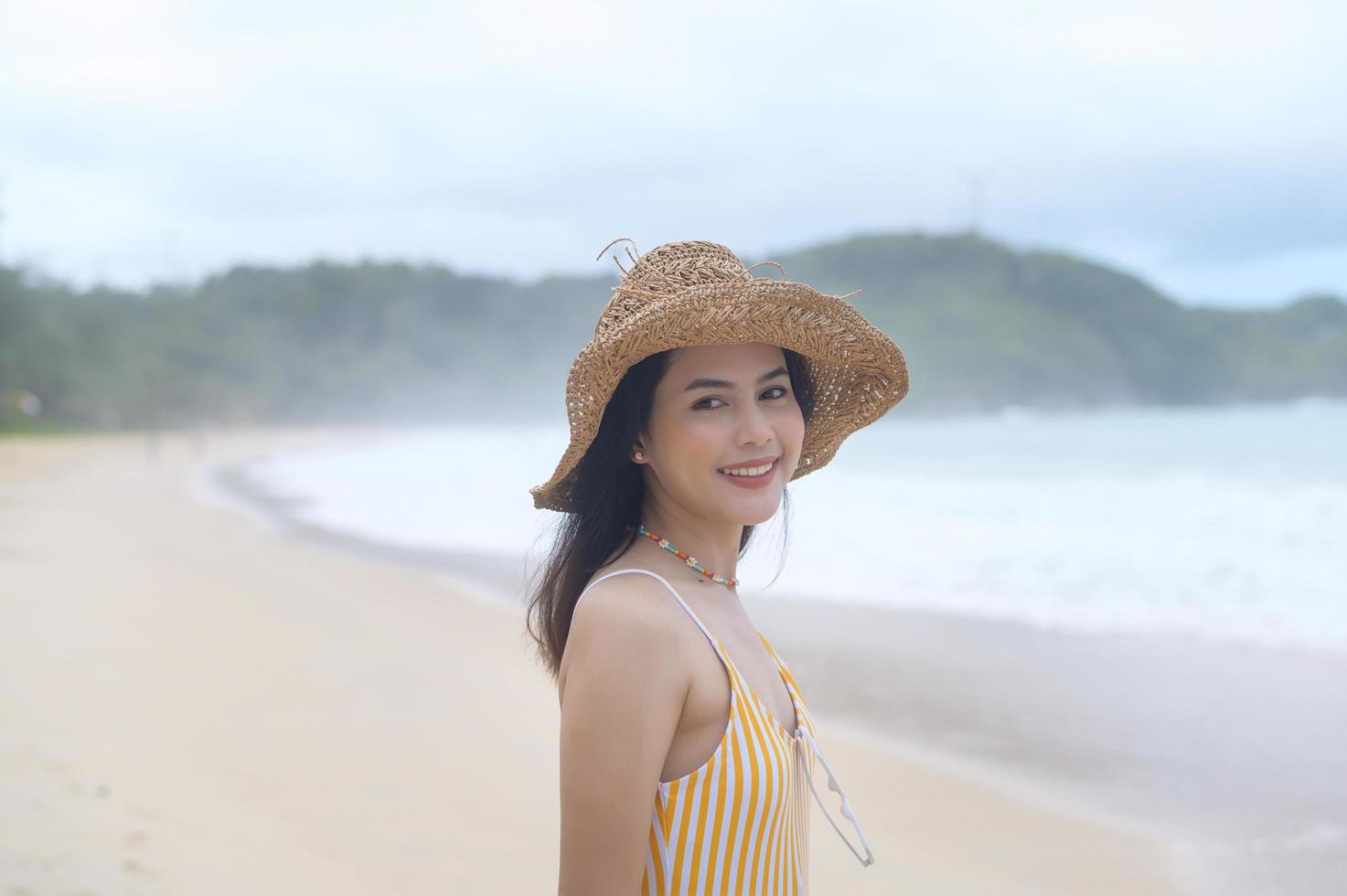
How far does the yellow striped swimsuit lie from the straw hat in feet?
0.88

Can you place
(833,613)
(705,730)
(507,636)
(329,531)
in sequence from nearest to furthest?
(705,730) → (507,636) → (833,613) → (329,531)

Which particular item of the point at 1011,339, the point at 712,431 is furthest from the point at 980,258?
the point at 712,431

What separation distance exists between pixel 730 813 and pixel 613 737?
0.72 ft

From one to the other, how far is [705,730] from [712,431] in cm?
41

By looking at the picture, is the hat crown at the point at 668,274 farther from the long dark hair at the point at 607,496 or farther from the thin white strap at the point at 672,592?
the thin white strap at the point at 672,592

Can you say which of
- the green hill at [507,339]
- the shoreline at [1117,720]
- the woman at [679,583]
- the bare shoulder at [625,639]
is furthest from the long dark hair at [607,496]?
the green hill at [507,339]

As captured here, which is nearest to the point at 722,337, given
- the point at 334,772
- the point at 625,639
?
the point at 625,639

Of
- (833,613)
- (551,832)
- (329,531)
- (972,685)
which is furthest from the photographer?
(329,531)

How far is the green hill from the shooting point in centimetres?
5566

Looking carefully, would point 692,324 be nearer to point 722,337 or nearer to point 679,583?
point 722,337

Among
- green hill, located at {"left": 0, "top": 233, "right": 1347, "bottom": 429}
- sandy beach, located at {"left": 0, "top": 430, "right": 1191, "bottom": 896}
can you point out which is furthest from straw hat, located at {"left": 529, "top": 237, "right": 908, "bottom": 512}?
green hill, located at {"left": 0, "top": 233, "right": 1347, "bottom": 429}

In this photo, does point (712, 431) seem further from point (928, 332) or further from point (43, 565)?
point (928, 332)

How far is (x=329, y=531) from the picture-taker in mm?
13797

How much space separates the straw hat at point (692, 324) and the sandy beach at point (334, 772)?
5.96 feet
